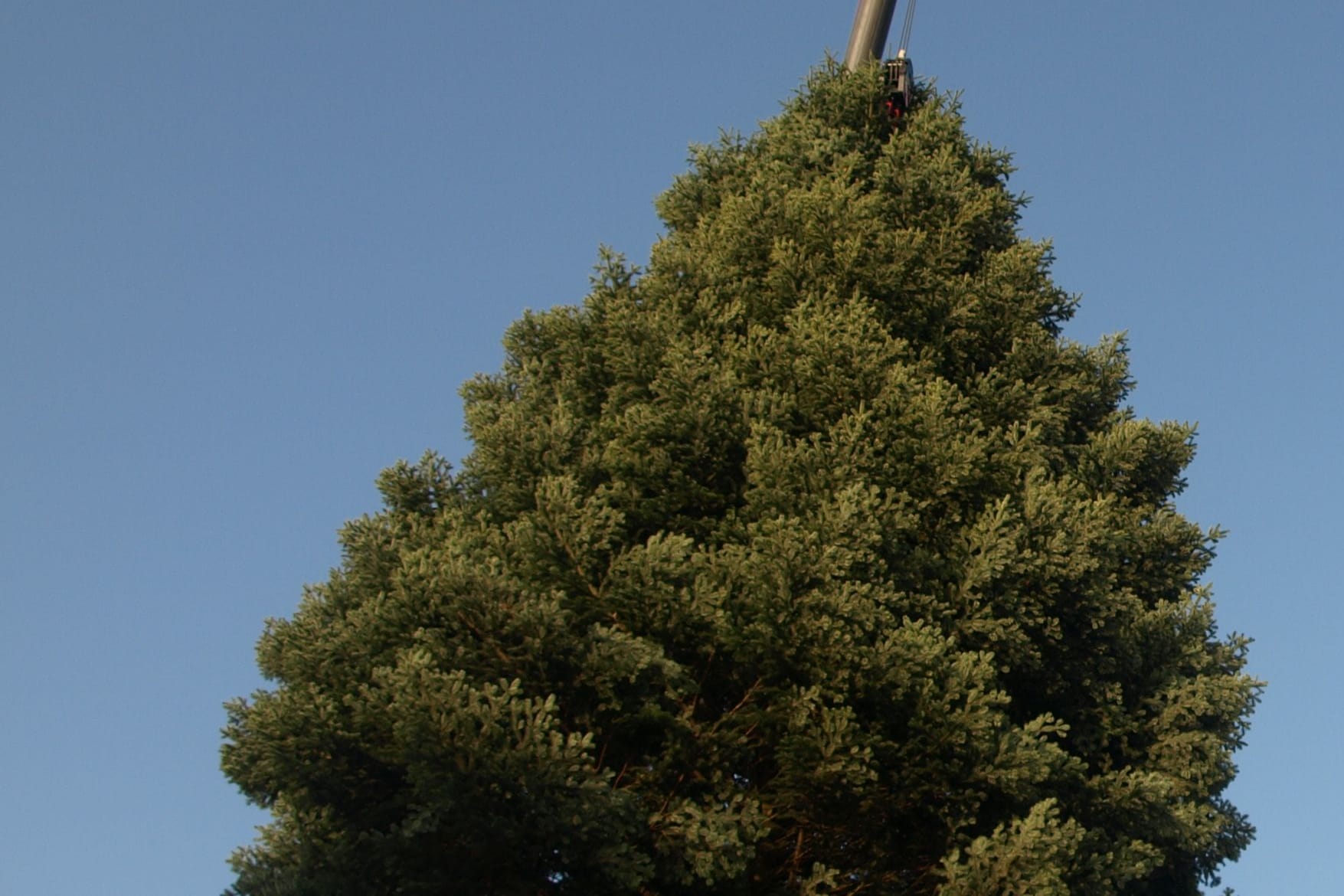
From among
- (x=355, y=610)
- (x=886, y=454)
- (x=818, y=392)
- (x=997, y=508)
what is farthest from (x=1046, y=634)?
(x=355, y=610)

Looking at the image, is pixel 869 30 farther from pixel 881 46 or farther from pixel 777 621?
pixel 777 621

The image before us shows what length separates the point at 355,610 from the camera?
53.7 feet

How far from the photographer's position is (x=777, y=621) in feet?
49.4

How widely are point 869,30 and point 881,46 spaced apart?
371mm

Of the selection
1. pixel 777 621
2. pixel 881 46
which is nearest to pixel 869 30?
pixel 881 46

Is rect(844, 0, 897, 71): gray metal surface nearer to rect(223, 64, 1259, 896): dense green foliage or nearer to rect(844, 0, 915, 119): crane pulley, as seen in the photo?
rect(844, 0, 915, 119): crane pulley

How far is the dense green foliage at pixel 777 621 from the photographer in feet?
48.0

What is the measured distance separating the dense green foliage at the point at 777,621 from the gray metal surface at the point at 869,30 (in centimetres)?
665

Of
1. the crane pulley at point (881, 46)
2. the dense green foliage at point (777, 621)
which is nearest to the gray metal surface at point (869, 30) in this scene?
the crane pulley at point (881, 46)

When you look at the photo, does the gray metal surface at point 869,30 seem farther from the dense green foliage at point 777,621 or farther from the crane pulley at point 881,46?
the dense green foliage at point 777,621

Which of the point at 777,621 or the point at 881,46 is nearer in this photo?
the point at 777,621

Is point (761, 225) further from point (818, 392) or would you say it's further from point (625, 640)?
point (625, 640)

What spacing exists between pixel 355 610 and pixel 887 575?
5971mm

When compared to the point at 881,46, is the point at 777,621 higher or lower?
lower
